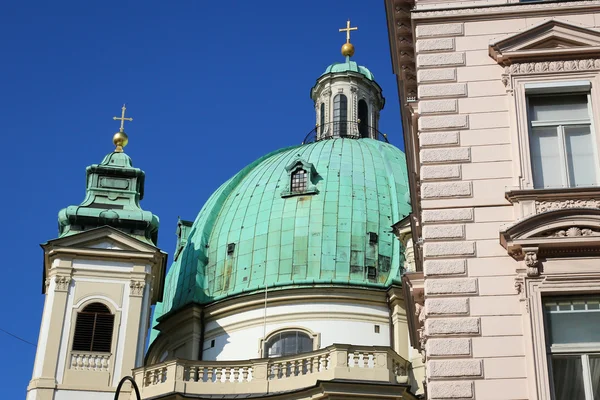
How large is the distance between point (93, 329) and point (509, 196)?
76.7 ft

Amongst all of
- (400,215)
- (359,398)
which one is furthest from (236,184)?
(359,398)

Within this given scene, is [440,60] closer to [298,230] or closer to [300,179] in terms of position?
[298,230]

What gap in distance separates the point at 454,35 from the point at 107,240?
75.2ft

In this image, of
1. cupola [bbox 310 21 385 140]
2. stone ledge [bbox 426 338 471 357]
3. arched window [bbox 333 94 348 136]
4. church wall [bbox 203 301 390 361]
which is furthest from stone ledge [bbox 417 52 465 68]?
arched window [bbox 333 94 348 136]

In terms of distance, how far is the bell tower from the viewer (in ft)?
113

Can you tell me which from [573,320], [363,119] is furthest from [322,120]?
[573,320]

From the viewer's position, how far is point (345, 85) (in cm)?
5278

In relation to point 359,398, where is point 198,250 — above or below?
above

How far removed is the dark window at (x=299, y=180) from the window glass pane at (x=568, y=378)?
3040cm

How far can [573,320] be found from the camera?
13672 mm

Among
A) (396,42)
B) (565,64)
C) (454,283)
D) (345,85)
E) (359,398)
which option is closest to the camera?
(454,283)

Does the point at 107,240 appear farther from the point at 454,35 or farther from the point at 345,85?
the point at 454,35

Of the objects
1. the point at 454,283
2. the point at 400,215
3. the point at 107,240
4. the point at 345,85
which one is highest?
the point at 345,85

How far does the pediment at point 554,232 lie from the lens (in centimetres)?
1380
